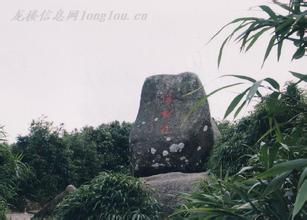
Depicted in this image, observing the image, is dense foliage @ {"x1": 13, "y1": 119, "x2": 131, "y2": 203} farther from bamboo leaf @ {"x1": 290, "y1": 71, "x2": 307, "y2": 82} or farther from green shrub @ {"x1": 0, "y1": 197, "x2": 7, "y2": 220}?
bamboo leaf @ {"x1": 290, "y1": 71, "x2": 307, "y2": 82}

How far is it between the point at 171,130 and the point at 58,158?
132 inches

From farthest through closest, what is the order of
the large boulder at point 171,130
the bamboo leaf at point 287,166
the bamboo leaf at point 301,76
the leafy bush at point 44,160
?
1. the leafy bush at point 44,160
2. the large boulder at point 171,130
3. the bamboo leaf at point 301,76
4. the bamboo leaf at point 287,166

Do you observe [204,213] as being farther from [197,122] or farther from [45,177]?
[45,177]

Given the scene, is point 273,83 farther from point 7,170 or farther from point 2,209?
point 7,170

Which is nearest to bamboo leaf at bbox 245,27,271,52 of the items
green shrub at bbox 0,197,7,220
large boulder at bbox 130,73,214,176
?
green shrub at bbox 0,197,7,220

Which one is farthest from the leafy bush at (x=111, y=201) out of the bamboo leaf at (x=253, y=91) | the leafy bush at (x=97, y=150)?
the leafy bush at (x=97, y=150)

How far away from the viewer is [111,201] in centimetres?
786

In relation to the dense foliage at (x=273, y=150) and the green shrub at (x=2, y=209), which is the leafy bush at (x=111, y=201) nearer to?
the green shrub at (x=2, y=209)

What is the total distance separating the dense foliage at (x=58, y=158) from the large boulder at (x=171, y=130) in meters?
2.49

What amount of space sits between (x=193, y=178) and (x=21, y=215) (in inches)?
166

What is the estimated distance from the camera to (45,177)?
42.8ft

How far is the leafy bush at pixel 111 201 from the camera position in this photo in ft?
Result: 25.4

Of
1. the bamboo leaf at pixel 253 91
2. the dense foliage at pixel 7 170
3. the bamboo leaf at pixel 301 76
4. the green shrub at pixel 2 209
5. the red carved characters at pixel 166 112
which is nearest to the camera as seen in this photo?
the bamboo leaf at pixel 253 91

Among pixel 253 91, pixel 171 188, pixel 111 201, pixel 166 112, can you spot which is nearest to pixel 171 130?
pixel 166 112
